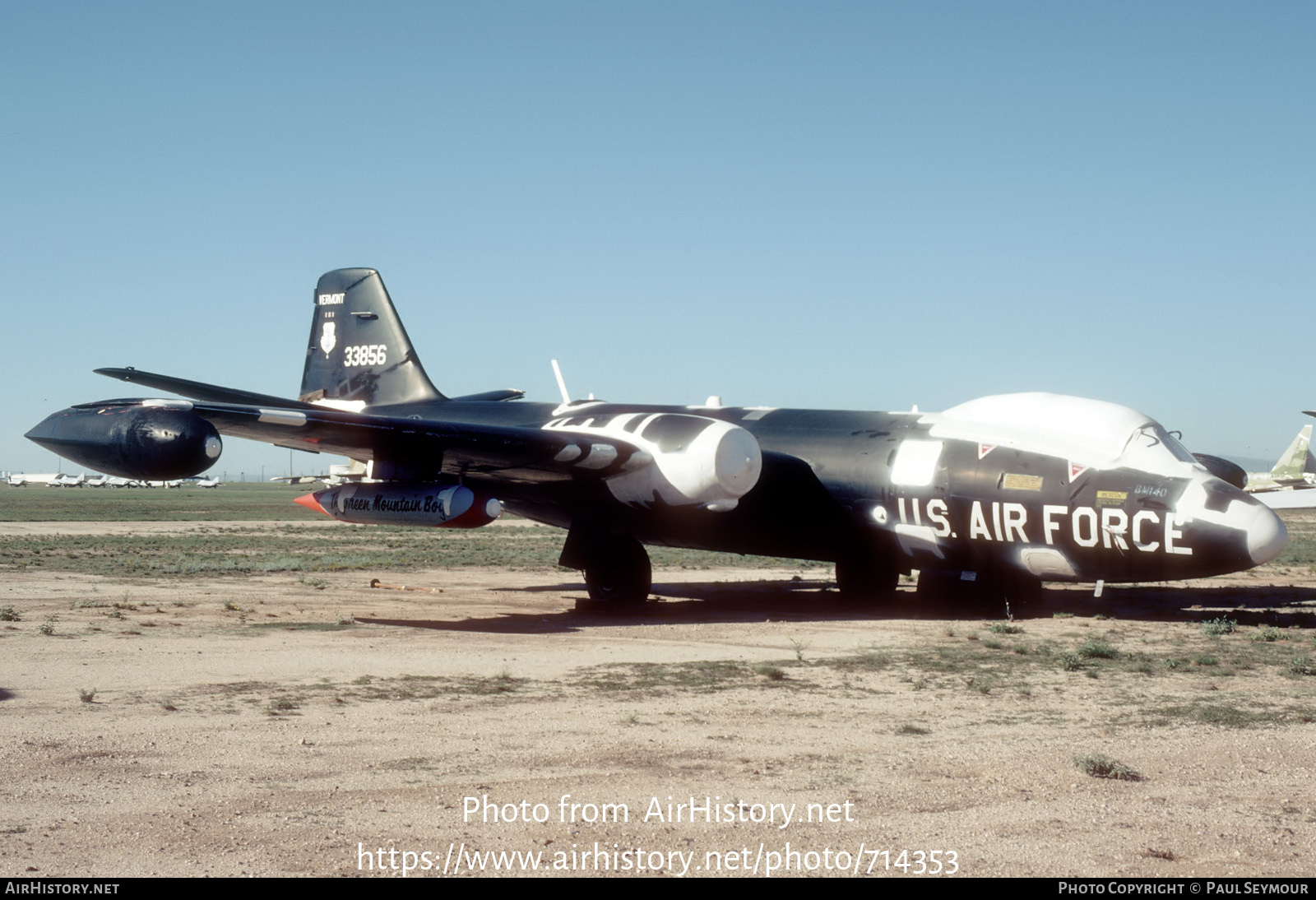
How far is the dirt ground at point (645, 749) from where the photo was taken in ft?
19.7

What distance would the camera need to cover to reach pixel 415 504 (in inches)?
667

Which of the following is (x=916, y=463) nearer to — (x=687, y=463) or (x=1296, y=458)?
(x=687, y=463)

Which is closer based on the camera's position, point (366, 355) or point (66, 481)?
point (366, 355)

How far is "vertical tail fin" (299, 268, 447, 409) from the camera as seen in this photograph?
23547 millimetres

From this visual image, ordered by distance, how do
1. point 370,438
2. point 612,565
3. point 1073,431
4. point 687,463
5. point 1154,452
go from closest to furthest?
1. point 1154,452
2. point 1073,431
3. point 687,463
4. point 370,438
5. point 612,565

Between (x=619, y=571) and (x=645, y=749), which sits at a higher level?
(x=619, y=571)

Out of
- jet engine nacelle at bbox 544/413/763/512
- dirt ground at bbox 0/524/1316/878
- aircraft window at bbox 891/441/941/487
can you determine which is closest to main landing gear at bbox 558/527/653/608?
jet engine nacelle at bbox 544/413/763/512

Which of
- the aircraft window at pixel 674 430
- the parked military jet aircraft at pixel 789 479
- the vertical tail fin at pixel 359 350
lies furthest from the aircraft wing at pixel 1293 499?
the vertical tail fin at pixel 359 350

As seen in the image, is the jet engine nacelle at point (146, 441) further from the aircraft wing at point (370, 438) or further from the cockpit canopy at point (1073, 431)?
the cockpit canopy at point (1073, 431)

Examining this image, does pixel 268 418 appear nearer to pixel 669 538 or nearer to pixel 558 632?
pixel 558 632

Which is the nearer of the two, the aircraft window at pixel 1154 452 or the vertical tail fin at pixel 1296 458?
the aircraft window at pixel 1154 452

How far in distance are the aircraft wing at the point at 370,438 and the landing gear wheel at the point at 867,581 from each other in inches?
174

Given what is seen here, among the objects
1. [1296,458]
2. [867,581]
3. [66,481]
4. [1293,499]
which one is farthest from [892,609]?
[66,481]

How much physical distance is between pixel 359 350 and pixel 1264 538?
17314 mm
